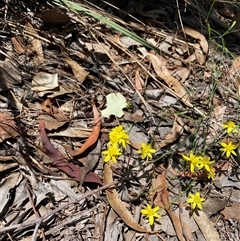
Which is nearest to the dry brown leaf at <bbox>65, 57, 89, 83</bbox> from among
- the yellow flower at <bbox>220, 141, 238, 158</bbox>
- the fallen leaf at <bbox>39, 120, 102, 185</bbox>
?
the fallen leaf at <bbox>39, 120, 102, 185</bbox>

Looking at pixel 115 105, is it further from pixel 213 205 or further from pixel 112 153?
pixel 213 205

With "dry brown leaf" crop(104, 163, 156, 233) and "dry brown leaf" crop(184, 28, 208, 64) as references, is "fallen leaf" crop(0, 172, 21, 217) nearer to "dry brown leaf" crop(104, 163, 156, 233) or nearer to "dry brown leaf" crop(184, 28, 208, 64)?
"dry brown leaf" crop(104, 163, 156, 233)

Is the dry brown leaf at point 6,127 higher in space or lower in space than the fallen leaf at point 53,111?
lower

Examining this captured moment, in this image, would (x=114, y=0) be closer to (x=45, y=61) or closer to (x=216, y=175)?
(x=45, y=61)

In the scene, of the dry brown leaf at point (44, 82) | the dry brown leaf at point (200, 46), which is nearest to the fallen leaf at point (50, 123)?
the dry brown leaf at point (44, 82)

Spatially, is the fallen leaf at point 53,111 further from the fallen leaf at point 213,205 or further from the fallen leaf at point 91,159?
the fallen leaf at point 213,205

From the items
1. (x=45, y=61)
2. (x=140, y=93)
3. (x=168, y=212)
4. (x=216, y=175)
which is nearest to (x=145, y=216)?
(x=168, y=212)
